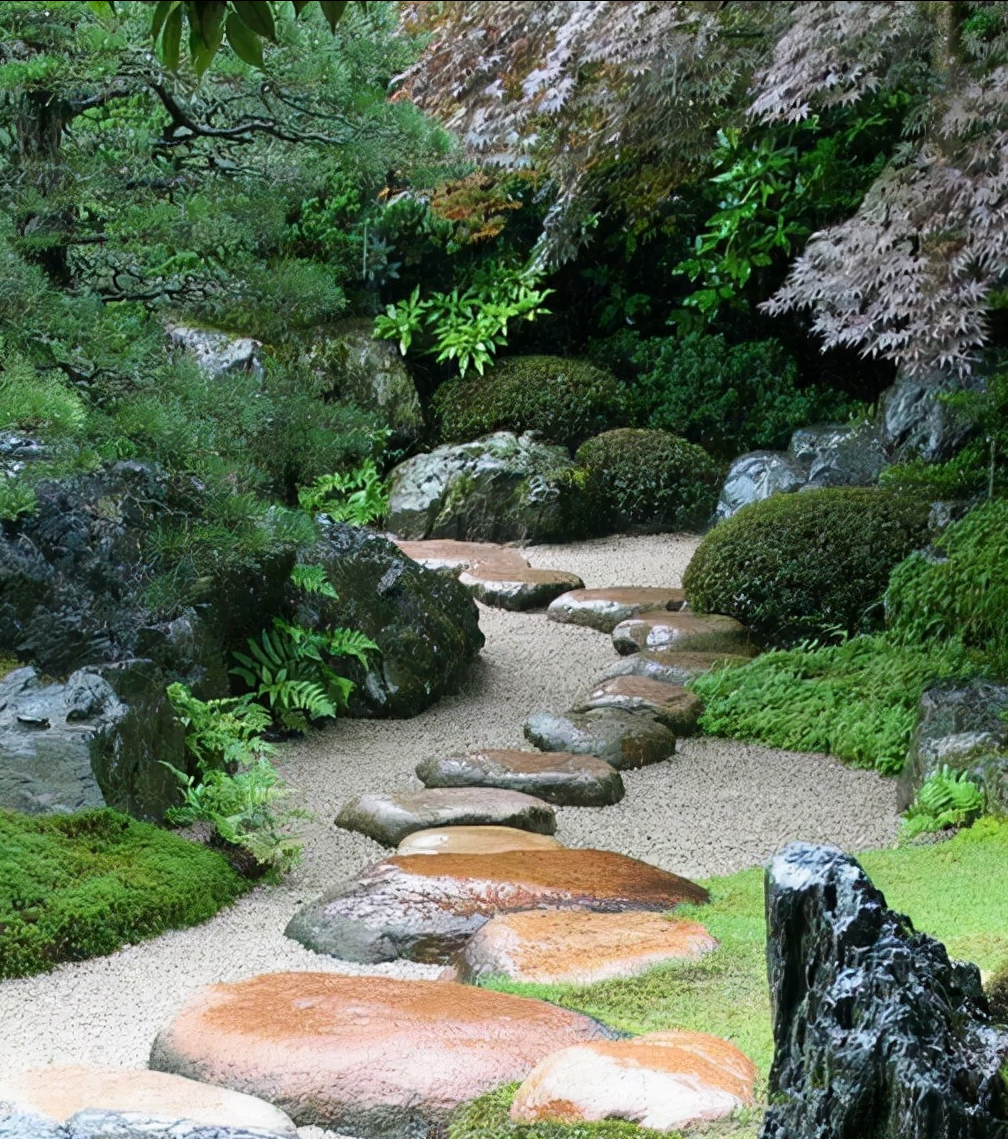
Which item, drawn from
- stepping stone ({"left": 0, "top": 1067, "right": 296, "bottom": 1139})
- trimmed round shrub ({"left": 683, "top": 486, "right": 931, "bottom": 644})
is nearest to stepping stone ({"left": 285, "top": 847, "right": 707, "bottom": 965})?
stepping stone ({"left": 0, "top": 1067, "right": 296, "bottom": 1139})

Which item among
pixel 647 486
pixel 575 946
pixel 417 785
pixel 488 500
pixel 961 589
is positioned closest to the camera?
pixel 575 946

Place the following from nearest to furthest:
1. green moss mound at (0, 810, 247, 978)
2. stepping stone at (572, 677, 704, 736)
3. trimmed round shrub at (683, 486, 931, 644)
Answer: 1. green moss mound at (0, 810, 247, 978)
2. stepping stone at (572, 677, 704, 736)
3. trimmed round shrub at (683, 486, 931, 644)

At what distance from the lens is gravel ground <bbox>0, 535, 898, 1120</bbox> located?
3.91 meters

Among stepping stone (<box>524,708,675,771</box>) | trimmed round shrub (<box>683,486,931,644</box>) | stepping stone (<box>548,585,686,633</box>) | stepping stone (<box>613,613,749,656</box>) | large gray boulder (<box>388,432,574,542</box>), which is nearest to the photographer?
stepping stone (<box>524,708,675,771</box>)

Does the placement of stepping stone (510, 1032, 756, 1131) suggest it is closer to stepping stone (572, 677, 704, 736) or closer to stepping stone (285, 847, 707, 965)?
stepping stone (285, 847, 707, 965)

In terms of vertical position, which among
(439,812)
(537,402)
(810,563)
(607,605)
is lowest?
(439,812)

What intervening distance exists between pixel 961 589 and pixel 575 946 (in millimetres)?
4386

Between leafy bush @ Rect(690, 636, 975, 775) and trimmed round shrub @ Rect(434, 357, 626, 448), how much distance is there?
5.25 m

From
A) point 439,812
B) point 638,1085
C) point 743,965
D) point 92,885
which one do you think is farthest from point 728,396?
point 638,1085

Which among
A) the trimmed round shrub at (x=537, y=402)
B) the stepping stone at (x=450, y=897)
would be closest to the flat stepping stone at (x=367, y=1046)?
the stepping stone at (x=450, y=897)

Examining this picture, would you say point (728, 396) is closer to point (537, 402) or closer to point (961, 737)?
point (537, 402)

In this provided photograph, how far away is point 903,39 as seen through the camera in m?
6.48

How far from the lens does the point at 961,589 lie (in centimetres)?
760

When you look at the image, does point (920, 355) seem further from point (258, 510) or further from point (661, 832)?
point (258, 510)
